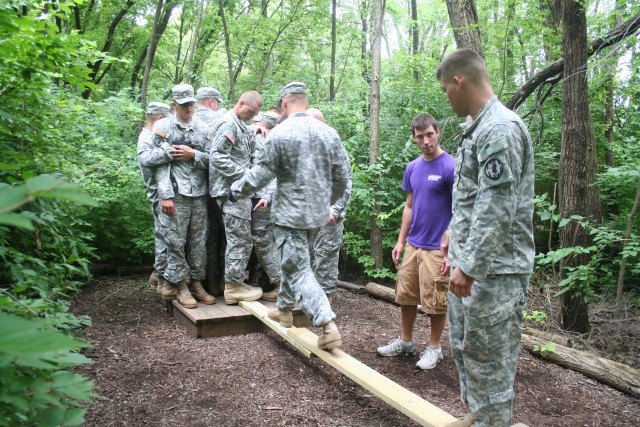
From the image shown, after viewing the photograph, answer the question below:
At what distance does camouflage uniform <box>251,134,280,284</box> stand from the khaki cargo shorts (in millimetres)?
1754

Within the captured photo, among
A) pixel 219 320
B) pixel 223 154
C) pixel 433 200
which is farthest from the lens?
pixel 223 154

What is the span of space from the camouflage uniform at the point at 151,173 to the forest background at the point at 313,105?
17.3 inches

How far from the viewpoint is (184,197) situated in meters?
5.19

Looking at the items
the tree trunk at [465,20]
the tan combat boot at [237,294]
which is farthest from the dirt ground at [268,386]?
the tree trunk at [465,20]

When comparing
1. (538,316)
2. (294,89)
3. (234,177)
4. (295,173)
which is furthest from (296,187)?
(538,316)

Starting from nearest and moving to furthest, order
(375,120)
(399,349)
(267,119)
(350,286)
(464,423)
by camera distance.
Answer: (464,423)
(399,349)
(267,119)
(350,286)
(375,120)

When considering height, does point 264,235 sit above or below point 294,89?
below

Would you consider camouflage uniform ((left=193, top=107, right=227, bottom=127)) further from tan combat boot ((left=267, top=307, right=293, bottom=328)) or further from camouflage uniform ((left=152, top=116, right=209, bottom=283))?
tan combat boot ((left=267, top=307, right=293, bottom=328))

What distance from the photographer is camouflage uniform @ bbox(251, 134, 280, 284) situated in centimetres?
530

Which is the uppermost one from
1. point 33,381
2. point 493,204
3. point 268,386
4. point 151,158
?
point 151,158

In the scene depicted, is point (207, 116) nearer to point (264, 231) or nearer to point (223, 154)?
point (223, 154)

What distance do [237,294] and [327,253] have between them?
1261mm

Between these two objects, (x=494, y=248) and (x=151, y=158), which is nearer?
(x=494, y=248)

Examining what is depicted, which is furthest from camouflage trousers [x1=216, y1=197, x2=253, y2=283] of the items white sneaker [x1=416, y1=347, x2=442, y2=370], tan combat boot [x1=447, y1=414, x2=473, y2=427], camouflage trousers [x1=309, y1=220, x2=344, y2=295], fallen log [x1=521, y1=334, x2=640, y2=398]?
fallen log [x1=521, y1=334, x2=640, y2=398]
